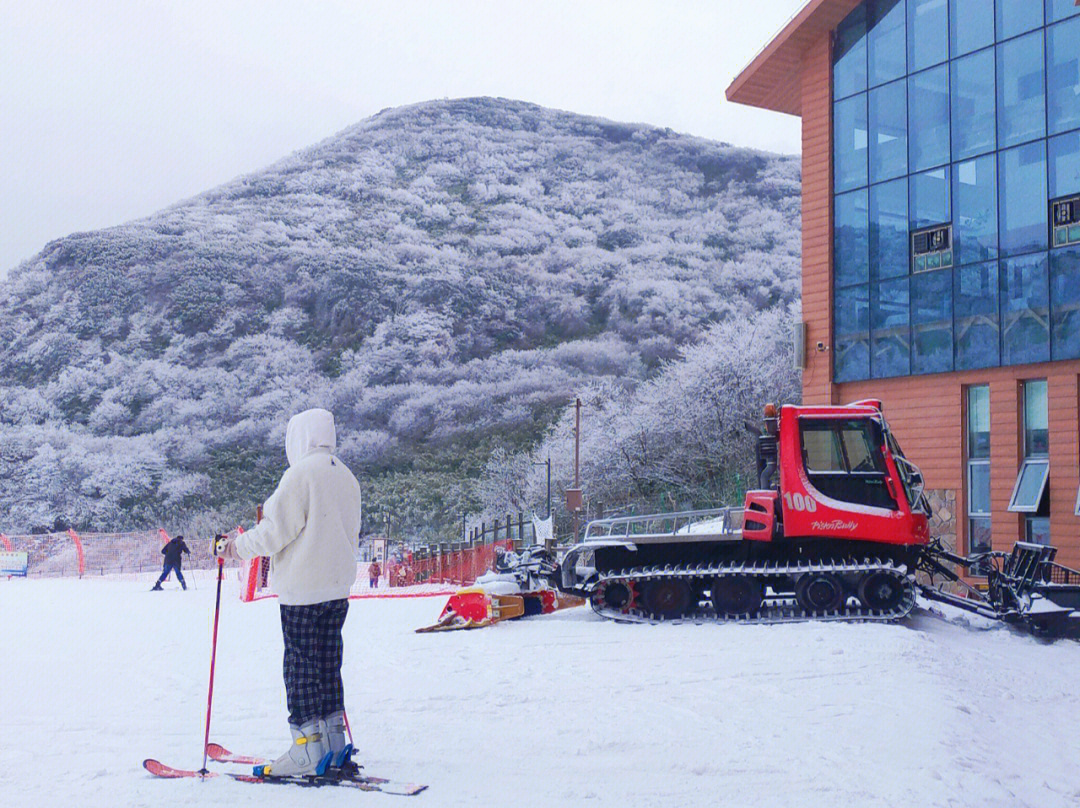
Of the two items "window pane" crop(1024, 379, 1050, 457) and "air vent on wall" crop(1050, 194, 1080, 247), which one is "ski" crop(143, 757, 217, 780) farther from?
"air vent on wall" crop(1050, 194, 1080, 247)

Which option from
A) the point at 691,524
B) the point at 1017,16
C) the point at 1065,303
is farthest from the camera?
the point at 1017,16

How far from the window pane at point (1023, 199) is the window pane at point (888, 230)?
192 centimetres

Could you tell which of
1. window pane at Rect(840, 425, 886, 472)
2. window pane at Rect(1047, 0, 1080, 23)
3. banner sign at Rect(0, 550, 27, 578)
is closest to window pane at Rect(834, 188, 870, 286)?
window pane at Rect(1047, 0, 1080, 23)

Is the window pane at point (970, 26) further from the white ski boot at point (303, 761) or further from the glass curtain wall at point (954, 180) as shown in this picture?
the white ski boot at point (303, 761)

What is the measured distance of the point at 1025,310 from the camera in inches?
800

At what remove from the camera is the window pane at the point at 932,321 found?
21.4 meters

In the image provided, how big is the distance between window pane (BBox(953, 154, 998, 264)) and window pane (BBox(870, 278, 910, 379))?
1.35 m

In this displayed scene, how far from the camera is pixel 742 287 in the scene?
98.6 meters

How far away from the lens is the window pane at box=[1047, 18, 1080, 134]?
19891 mm

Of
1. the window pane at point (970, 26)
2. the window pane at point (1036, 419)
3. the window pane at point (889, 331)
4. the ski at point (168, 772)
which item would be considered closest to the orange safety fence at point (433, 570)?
the window pane at point (889, 331)

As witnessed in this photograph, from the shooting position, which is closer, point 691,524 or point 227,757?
point 227,757

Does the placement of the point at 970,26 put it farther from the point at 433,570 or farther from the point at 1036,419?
the point at 433,570

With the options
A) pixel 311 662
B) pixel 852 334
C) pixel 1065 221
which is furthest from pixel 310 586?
pixel 852 334

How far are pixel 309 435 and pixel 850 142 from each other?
1939cm
